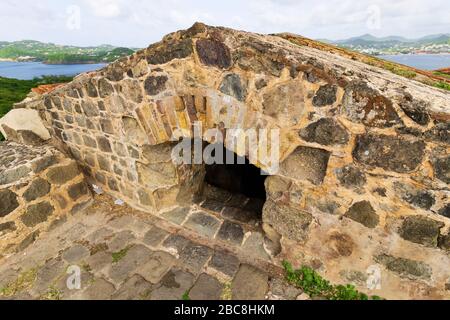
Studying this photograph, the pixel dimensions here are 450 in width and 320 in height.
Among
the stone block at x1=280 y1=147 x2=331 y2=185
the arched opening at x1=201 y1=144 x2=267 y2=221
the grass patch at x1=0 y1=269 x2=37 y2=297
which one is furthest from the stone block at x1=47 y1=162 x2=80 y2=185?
the stone block at x1=280 y1=147 x2=331 y2=185

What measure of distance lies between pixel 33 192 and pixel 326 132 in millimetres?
3555

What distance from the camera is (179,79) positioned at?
261 cm

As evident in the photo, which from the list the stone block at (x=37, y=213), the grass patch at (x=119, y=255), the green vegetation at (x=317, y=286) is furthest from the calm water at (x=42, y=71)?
the green vegetation at (x=317, y=286)

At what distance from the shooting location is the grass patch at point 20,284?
269 cm

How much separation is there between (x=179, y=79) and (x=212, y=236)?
1858 mm

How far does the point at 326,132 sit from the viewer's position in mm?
2045

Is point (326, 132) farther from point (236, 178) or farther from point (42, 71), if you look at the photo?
point (42, 71)

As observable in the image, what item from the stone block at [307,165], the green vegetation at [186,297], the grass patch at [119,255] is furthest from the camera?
the grass patch at [119,255]

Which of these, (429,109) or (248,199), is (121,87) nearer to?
(248,199)

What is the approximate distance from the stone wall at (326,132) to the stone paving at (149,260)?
0.45 m

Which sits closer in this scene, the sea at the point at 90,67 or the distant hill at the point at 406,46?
the sea at the point at 90,67

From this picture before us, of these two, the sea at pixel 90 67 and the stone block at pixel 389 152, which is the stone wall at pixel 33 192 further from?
the stone block at pixel 389 152

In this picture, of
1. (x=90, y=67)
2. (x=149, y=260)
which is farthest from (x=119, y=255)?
(x=90, y=67)
